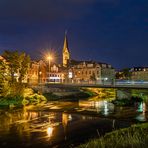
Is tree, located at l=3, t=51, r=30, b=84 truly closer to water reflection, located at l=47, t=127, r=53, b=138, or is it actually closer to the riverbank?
the riverbank

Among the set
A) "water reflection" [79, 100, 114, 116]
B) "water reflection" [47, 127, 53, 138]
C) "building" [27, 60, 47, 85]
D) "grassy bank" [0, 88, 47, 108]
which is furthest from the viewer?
"building" [27, 60, 47, 85]

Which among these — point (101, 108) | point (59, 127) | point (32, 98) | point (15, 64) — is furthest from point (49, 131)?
point (15, 64)

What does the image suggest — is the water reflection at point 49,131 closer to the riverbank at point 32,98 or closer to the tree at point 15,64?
the riverbank at point 32,98

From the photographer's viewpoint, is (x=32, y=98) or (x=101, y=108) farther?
(x=32, y=98)

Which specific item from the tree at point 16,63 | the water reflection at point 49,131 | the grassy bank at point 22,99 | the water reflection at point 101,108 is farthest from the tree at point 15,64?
the water reflection at point 49,131

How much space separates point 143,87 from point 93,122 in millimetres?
21466

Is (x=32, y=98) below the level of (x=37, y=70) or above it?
below

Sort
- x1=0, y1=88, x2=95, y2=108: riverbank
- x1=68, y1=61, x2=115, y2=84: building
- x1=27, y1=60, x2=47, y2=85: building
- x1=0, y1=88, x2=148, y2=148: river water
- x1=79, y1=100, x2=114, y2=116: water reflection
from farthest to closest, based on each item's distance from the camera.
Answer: x1=68, y1=61, x2=115, y2=84: building → x1=27, y1=60, x2=47, y2=85: building → x1=0, y1=88, x2=95, y2=108: riverbank → x1=79, y1=100, x2=114, y2=116: water reflection → x1=0, y1=88, x2=148, y2=148: river water

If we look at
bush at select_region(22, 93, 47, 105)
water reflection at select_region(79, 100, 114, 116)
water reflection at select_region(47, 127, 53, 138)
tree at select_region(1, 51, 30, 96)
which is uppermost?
tree at select_region(1, 51, 30, 96)

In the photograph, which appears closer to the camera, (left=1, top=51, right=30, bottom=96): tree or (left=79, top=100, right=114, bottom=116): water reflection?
(left=79, top=100, right=114, bottom=116): water reflection

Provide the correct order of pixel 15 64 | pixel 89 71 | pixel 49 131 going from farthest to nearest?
pixel 89 71 < pixel 15 64 < pixel 49 131

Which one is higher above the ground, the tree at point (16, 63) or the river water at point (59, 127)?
the tree at point (16, 63)

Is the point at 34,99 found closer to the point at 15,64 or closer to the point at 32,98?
the point at 32,98

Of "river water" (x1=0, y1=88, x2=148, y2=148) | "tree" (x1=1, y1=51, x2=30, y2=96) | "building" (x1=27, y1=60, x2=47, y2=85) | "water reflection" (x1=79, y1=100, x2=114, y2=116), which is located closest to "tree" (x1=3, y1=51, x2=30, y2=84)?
"tree" (x1=1, y1=51, x2=30, y2=96)
